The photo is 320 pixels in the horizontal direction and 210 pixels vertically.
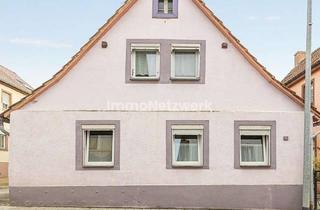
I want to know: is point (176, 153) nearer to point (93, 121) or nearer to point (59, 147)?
point (93, 121)

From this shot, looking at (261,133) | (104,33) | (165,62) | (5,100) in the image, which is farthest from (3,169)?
(261,133)

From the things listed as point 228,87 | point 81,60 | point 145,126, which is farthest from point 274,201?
point 81,60

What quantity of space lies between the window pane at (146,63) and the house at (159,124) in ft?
0.11

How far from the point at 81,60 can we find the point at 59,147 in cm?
293

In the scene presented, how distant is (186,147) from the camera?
14102 mm

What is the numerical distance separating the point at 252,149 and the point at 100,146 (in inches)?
200

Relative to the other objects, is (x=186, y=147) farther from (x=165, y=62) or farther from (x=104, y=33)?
(x=104, y=33)

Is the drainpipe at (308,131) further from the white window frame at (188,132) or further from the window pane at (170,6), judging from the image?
the window pane at (170,6)

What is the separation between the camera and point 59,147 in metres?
13.7

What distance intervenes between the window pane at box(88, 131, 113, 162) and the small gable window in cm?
431

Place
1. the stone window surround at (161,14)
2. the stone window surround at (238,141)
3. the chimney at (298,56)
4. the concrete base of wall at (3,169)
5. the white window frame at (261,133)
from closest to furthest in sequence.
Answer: the stone window surround at (238,141) < the white window frame at (261,133) < the stone window surround at (161,14) < the concrete base of wall at (3,169) < the chimney at (298,56)

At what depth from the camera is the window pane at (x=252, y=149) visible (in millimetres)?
14141

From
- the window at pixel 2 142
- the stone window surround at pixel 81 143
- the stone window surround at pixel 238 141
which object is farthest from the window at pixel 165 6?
the window at pixel 2 142

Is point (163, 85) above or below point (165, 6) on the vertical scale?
below
